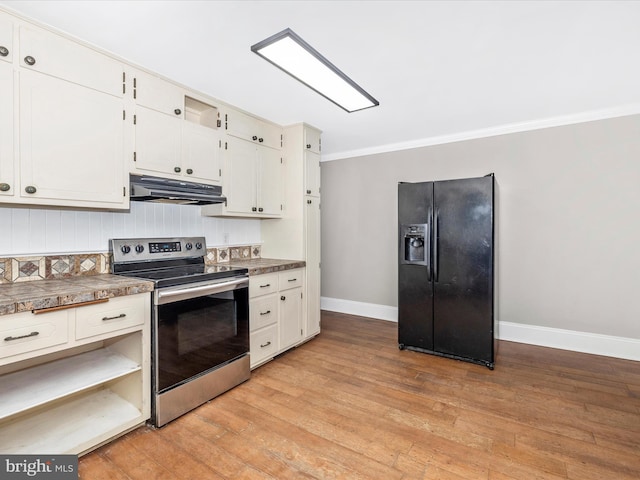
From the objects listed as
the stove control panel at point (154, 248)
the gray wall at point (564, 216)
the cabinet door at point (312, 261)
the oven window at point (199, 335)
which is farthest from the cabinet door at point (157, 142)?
the gray wall at point (564, 216)

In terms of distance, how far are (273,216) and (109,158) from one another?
166 centimetres

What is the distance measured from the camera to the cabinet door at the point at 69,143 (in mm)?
1807

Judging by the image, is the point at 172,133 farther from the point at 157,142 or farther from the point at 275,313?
the point at 275,313

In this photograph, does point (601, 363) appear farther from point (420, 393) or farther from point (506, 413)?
point (420, 393)

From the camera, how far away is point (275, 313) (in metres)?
3.14

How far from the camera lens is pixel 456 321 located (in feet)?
10.4

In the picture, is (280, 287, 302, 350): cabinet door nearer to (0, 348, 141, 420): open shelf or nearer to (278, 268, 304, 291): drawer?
(278, 268, 304, 291): drawer

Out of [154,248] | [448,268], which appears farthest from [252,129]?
[448,268]

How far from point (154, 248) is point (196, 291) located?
2.38 feet

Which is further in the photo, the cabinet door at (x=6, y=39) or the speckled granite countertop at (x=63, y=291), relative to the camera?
the cabinet door at (x=6, y=39)

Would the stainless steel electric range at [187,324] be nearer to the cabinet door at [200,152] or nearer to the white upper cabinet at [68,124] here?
the white upper cabinet at [68,124]

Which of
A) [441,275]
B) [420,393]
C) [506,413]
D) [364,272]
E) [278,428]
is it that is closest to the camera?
[278,428]

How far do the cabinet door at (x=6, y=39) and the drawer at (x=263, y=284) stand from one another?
2059 millimetres

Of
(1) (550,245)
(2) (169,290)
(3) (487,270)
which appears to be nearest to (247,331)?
(2) (169,290)
